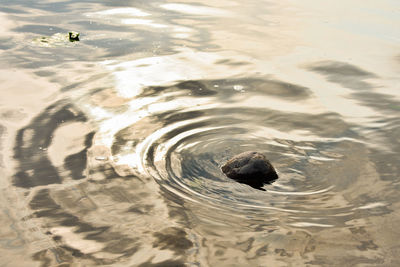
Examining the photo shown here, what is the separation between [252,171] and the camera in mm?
4727

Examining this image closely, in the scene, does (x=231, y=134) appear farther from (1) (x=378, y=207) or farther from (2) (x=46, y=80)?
(2) (x=46, y=80)

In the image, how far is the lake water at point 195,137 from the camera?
394cm

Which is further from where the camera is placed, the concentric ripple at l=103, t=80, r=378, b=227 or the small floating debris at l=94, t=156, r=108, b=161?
the small floating debris at l=94, t=156, r=108, b=161

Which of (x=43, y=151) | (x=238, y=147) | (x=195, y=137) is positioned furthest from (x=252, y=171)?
(x=43, y=151)

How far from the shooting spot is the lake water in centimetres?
394

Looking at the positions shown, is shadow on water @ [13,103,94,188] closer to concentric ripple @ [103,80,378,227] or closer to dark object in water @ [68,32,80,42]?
concentric ripple @ [103,80,378,227]

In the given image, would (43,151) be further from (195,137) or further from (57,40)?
(57,40)

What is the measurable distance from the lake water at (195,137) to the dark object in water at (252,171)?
0.28 feet

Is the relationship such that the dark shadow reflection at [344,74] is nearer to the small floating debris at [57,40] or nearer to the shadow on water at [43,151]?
the shadow on water at [43,151]

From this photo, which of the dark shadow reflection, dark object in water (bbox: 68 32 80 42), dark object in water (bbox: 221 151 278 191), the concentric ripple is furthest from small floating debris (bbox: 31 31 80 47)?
dark object in water (bbox: 221 151 278 191)

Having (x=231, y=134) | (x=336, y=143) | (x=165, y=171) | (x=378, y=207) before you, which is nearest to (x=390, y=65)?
(x=336, y=143)

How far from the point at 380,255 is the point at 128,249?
1717 mm

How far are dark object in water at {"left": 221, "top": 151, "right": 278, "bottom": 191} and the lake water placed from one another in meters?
0.09

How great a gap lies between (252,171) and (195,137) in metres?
0.98
